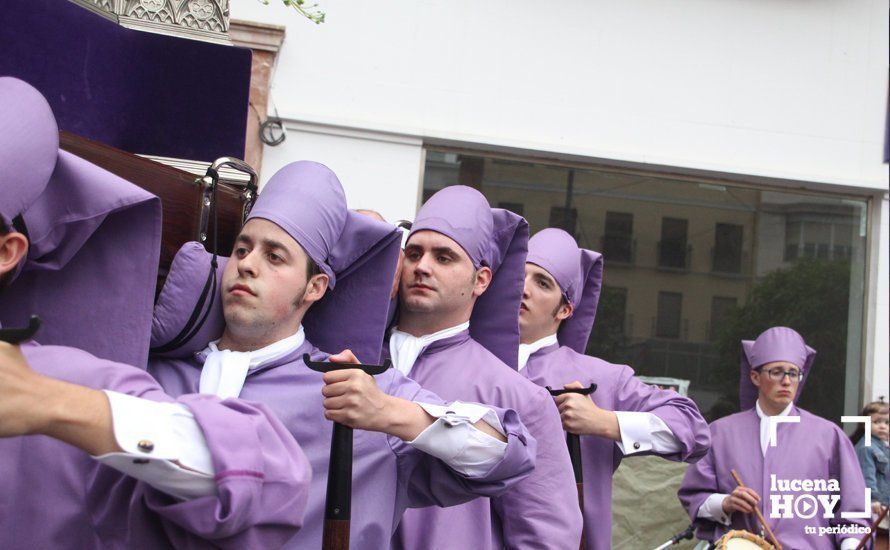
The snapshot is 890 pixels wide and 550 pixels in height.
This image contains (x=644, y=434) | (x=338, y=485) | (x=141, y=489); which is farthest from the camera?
(x=644, y=434)

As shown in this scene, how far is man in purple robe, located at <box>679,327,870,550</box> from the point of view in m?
6.91

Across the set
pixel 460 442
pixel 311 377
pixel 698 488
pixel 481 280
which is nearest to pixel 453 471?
pixel 460 442

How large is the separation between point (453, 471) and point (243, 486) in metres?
0.98

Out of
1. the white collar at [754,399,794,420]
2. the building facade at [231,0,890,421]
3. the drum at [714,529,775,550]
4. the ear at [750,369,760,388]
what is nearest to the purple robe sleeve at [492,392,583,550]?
the drum at [714,529,775,550]

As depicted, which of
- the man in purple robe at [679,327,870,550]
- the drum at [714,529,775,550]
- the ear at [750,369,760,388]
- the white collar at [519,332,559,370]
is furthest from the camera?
the ear at [750,369,760,388]

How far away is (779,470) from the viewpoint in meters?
7.20

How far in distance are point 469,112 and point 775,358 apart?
2.68m

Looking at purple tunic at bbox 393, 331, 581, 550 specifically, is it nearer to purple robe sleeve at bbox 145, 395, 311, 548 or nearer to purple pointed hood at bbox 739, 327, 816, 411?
purple robe sleeve at bbox 145, 395, 311, 548

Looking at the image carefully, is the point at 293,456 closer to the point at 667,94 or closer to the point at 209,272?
the point at 209,272

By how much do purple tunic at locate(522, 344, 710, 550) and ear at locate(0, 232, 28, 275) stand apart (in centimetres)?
326

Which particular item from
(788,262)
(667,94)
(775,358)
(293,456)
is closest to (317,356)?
(293,456)

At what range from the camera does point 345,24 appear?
26.9 feet

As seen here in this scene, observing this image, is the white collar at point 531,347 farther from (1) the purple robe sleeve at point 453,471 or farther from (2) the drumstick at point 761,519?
(1) the purple robe sleeve at point 453,471

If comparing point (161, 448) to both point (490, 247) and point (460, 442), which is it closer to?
point (460, 442)
